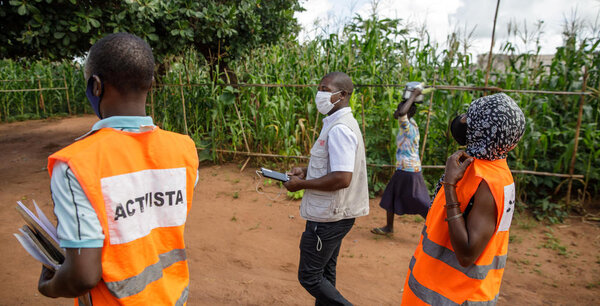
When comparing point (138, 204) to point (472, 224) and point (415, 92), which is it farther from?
point (415, 92)

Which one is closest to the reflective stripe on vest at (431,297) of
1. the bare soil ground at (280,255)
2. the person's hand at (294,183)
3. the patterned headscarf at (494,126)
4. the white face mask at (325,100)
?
the patterned headscarf at (494,126)

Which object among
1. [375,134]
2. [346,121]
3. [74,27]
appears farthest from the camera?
[375,134]

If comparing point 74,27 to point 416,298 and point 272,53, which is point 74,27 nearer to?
point 272,53

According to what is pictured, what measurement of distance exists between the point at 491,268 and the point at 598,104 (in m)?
5.25

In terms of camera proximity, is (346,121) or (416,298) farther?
(346,121)

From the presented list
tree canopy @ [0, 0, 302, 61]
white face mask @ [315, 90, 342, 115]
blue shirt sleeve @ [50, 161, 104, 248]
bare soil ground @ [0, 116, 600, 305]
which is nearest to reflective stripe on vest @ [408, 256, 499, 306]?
white face mask @ [315, 90, 342, 115]

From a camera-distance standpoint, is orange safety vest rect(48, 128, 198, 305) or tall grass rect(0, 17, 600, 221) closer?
orange safety vest rect(48, 128, 198, 305)

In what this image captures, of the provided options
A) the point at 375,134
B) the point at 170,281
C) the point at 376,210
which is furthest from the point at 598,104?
the point at 170,281

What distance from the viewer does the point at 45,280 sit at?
1.15 m

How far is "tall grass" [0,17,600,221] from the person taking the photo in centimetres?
529

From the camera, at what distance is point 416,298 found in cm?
161

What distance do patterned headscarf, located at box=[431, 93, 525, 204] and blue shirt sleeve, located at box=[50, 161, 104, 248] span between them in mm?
1430

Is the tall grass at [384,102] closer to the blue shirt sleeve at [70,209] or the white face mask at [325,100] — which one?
the white face mask at [325,100]

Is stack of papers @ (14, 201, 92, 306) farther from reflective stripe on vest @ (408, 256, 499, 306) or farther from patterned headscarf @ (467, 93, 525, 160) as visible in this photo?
patterned headscarf @ (467, 93, 525, 160)
